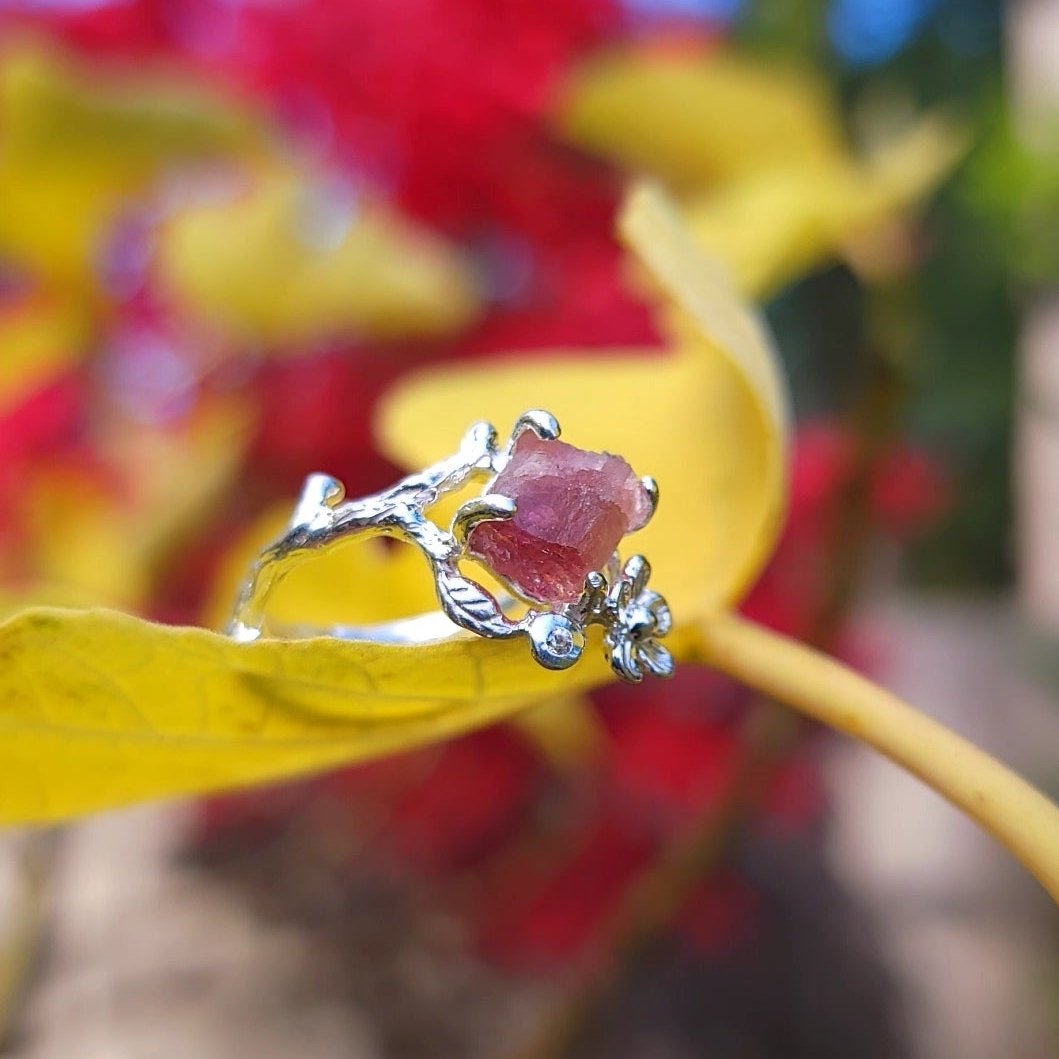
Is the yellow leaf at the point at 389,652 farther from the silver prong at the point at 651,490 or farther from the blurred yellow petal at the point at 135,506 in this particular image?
the blurred yellow petal at the point at 135,506

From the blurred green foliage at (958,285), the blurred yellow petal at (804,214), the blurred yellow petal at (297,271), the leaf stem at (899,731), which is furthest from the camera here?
the blurred green foliage at (958,285)

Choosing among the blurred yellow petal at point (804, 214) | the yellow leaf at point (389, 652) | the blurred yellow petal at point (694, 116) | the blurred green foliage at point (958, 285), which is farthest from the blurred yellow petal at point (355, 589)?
the blurred green foliage at point (958, 285)

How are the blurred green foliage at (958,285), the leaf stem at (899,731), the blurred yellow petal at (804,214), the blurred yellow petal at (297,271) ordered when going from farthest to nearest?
the blurred green foliage at (958,285), the blurred yellow petal at (297,271), the blurred yellow petal at (804,214), the leaf stem at (899,731)

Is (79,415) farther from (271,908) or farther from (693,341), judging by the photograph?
(693,341)

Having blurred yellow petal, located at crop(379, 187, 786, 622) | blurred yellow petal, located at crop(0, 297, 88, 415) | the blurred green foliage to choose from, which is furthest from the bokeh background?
the blurred green foliage

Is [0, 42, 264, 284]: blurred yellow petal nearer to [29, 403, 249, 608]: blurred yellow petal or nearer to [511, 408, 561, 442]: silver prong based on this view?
[29, 403, 249, 608]: blurred yellow petal

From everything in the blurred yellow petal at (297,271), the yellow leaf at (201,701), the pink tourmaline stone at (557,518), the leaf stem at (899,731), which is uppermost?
the blurred yellow petal at (297,271)

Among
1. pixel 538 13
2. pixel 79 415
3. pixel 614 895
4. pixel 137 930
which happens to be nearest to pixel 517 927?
pixel 614 895

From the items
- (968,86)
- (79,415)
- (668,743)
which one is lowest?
(668,743)
